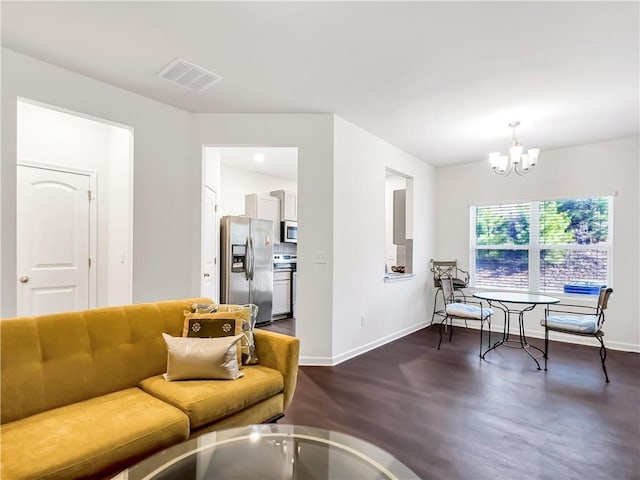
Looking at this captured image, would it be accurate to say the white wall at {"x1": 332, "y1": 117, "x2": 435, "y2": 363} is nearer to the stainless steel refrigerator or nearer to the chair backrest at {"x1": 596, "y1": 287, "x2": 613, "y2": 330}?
the stainless steel refrigerator

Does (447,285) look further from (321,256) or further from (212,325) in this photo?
(212,325)

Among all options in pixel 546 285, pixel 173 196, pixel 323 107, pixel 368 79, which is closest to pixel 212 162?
pixel 173 196

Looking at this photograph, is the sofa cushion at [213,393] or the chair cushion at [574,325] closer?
the sofa cushion at [213,393]

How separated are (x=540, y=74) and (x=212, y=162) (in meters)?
3.43

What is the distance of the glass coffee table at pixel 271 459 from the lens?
130cm

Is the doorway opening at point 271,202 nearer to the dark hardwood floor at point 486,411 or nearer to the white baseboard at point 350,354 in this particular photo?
the white baseboard at point 350,354

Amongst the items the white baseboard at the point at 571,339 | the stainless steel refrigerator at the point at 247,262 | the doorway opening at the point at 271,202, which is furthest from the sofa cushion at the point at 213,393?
the white baseboard at the point at 571,339

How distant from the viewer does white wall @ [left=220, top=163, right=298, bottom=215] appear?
5.93m

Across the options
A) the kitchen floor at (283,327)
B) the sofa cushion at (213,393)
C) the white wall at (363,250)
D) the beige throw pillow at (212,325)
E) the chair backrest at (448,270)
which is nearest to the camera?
the sofa cushion at (213,393)

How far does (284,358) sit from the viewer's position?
225 centimetres

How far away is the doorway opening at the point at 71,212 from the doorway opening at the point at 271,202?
131cm

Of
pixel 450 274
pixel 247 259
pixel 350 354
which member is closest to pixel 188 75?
pixel 247 259

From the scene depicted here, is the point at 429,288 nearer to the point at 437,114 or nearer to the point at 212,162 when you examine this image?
the point at 437,114

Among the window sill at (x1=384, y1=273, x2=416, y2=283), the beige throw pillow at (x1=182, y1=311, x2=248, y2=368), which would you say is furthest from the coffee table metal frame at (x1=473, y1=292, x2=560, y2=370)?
the beige throw pillow at (x1=182, y1=311, x2=248, y2=368)
